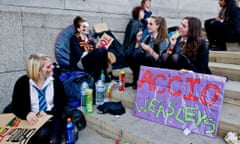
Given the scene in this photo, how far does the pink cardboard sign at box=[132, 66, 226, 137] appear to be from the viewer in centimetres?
243

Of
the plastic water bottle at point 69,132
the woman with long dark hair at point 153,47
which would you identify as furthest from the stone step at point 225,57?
the plastic water bottle at point 69,132

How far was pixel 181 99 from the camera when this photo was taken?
265 centimetres

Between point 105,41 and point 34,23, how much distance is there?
1590 mm

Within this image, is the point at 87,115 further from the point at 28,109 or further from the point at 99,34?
the point at 99,34

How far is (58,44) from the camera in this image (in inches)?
160

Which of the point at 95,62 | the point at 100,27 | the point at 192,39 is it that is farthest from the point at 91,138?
the point at 100,27

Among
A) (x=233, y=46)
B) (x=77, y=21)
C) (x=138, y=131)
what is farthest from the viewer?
(x=233, y=46)

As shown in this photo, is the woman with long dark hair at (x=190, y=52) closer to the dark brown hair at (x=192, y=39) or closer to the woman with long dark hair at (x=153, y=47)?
the dark brown hair at (x=192, y=39)

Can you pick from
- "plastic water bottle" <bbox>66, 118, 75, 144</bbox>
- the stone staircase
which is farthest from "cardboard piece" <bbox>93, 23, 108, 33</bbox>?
"plastic water bottle" <bbox>66, 118, 75, 144</bbox>

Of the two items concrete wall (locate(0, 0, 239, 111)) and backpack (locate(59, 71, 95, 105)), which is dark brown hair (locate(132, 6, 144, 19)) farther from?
backpack (locate(59, 71, 95, 105))

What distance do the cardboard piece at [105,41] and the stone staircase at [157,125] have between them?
147cm

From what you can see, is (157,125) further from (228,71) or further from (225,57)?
(225,57)

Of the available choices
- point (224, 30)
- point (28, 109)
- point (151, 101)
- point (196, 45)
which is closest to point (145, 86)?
point (151, 101)

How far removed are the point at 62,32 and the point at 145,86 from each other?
2.14 meters
